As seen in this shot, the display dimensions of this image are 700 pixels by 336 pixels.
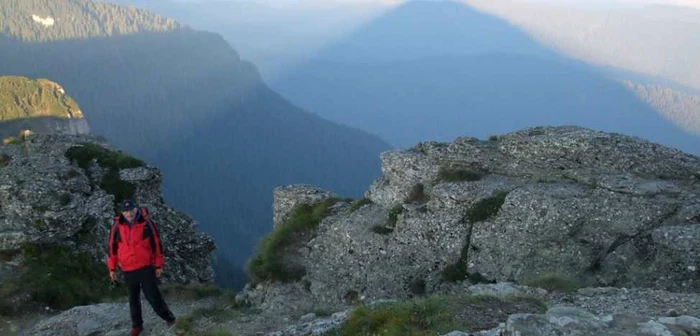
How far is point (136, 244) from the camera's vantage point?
1522 cm

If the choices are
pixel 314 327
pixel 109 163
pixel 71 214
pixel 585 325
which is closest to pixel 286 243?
pixel 71 214

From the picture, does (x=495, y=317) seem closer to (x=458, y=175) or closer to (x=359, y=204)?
(x=458, y=175)

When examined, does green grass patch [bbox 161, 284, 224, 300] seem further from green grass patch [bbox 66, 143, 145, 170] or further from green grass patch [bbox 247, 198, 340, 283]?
green grass patch [bbox 66, 143, 145, 170]

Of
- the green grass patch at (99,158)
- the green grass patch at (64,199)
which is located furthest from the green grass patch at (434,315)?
the green grass patch at (99,158)

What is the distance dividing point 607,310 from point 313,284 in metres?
14.0

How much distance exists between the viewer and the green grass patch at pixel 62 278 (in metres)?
25.0

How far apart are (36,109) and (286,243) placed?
175m

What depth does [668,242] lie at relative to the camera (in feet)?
63.9

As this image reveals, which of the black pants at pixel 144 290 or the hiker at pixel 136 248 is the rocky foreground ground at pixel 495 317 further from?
the hiker at pixel 136 248

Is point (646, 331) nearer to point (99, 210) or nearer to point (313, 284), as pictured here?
point (313, 284)

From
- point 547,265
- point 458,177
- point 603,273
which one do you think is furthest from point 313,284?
point 603,273

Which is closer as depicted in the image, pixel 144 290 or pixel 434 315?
pixel 434 315

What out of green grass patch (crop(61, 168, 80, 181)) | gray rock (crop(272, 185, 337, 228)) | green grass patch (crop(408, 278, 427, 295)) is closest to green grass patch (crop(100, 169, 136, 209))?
green grass patch (crop(61, 168, 80, 181))

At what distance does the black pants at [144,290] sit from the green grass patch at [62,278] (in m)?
10.5
